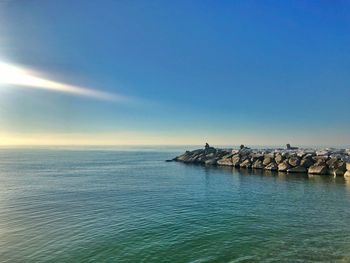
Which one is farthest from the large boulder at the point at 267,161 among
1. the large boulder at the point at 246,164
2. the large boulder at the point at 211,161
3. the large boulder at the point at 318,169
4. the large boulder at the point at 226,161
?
Answer: the large boulder at the point at 211,161

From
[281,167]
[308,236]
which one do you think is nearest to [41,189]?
[308,236]

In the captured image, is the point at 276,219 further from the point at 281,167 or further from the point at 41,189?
the point at 281,167

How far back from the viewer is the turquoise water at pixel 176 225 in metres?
22.6

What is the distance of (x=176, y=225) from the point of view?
30250 millimetres

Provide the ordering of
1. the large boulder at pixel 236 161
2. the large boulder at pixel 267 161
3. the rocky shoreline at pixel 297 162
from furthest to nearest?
the large boulder at pixel 236 161, the large boulder at pixel 267 161, the rocky shoreline at pixel 297 162

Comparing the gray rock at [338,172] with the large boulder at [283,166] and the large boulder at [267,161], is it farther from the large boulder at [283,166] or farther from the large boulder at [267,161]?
the large boulder at [267,161]

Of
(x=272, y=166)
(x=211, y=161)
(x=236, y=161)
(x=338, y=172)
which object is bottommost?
(x=338, y=172)

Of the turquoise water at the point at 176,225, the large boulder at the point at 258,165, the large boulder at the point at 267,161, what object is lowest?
the turquoise water at the point at 176,225

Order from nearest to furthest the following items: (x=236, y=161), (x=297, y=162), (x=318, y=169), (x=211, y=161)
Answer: (x=318, y=169)
(x=297, y=162)
(x=236, y=161)
(x=211, y=161)

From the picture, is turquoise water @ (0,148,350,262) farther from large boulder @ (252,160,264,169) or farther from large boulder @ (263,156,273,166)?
large boulder @ (252,160,264,169)

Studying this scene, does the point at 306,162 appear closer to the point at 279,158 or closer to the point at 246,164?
the point at 279,158

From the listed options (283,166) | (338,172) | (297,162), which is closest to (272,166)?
(283,166)

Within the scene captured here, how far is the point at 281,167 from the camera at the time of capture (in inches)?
3120

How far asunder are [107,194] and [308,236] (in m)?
30.4
